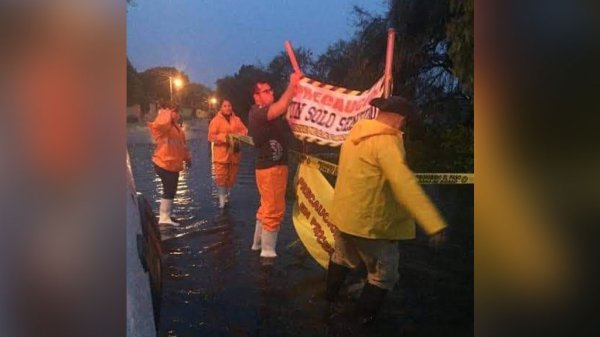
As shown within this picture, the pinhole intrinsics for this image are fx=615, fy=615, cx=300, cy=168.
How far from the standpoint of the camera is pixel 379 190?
2.91 metres

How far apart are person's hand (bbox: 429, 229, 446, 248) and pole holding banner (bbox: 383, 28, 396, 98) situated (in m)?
0.70

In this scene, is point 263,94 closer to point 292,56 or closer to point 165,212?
point 292,56

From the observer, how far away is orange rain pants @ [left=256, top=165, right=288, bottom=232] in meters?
2.97

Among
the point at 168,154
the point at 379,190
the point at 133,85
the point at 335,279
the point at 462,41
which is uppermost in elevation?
the point at 462,41

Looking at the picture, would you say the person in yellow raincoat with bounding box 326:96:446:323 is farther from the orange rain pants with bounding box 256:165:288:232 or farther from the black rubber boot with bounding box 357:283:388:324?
the orange rain pants with bounding box 256:165:288:232

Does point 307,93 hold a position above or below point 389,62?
below

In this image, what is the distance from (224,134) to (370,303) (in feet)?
3.53

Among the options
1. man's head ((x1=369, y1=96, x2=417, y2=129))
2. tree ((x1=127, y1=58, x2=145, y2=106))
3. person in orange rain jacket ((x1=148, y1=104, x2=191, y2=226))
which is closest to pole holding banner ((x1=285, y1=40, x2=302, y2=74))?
man's head ((x1=369, y1=96, x2=417, y2=129))

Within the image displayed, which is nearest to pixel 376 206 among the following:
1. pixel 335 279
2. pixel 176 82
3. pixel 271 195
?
pixel 335 279

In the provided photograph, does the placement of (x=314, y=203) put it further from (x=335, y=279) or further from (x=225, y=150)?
(x=225, y=150)

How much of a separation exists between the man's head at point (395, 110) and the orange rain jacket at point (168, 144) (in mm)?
943
